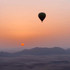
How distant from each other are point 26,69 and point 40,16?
494 ft

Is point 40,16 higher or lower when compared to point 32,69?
lower

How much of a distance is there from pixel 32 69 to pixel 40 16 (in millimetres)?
149016

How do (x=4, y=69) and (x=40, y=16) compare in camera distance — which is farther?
(x=4, y=69)

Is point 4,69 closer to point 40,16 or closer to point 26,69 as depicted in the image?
point 26,69

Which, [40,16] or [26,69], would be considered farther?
[26,69]

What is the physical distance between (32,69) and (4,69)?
88.7 feet

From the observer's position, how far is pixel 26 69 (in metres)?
190

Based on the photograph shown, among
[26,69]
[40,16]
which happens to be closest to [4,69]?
[26,69]

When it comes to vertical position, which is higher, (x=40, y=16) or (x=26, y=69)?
(x=26, y=69)

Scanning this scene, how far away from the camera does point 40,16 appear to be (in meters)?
45.1

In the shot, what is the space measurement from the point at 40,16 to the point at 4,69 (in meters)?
148

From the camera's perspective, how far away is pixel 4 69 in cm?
18512

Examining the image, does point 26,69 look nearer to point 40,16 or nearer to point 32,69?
point 32,69

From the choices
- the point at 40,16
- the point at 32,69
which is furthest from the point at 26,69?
the point at 40,16
